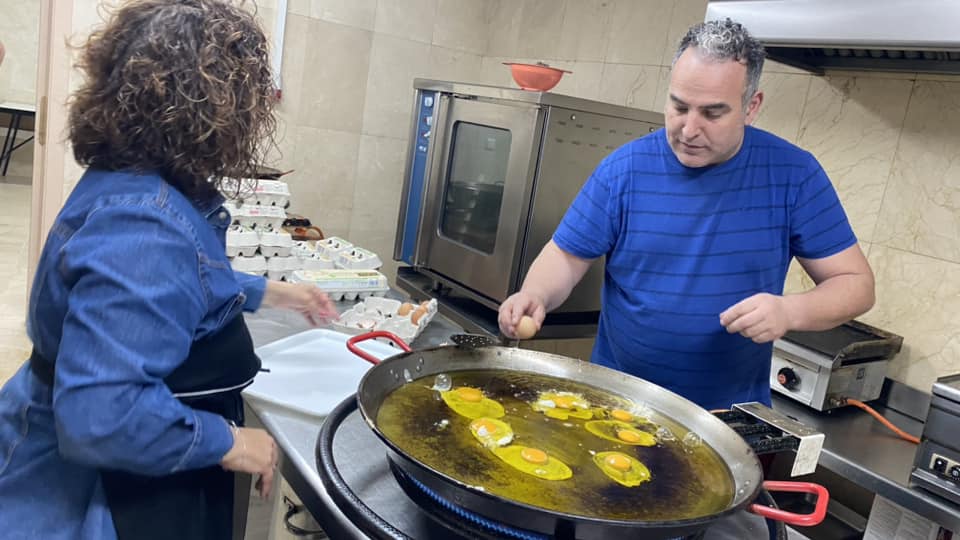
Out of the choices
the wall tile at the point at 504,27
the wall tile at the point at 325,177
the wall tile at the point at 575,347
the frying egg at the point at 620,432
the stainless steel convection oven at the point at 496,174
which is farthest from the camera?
the wall tile at the point at 504,27

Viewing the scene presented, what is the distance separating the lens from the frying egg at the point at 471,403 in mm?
1152

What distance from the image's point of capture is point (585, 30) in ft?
10.7

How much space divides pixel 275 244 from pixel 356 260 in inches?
10.5

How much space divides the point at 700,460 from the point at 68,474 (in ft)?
3.17

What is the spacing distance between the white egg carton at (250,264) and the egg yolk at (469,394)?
3.88ft

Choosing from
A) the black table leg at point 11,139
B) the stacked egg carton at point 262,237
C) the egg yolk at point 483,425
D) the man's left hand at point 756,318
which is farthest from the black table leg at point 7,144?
the man's left hand at point 756,318

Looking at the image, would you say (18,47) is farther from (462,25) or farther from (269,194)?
(269,194)

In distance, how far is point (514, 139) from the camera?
254 centimetres

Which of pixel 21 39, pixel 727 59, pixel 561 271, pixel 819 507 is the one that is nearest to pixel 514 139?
pixel 561 271

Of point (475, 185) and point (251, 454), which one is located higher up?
point (475, 185)

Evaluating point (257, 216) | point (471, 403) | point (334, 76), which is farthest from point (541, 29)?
point (471, 403)

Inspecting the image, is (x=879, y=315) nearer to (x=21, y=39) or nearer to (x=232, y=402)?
(x=232, y=402)

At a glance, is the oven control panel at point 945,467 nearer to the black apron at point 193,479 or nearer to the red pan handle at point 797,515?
the red pan handle at point 797,515

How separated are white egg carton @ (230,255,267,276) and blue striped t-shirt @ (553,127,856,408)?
1096mm
